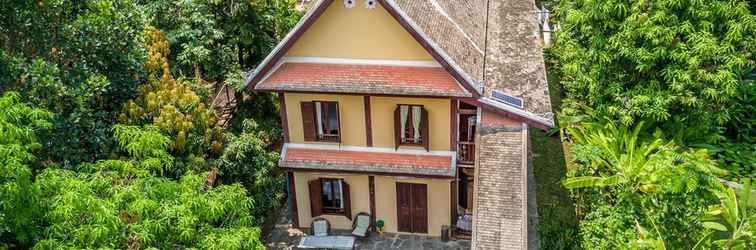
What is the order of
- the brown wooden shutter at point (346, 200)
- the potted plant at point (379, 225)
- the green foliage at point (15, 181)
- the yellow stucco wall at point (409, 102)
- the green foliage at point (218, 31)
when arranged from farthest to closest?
the potted plant at point (379, 225)
the brown wooden shutter at point (346, 200)
the green foliage at point (218, 31)
the yellow stucco wall at point (409, 102)
the green foliage at point (15, 181)

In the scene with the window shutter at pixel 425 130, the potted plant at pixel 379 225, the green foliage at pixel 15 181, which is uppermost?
the green foliage at pixel 15 181

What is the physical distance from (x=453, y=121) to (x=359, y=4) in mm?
4854

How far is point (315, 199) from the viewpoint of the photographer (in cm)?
2236

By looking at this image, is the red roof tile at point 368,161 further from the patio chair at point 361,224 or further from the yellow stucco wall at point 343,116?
the patio chair at point 361,224

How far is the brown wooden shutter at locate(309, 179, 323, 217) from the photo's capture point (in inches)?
867

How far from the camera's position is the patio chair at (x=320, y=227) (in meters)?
22.3

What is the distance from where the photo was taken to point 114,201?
13453mm

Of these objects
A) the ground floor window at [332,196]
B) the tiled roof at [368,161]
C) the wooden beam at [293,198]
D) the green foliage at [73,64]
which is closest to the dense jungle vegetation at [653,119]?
the tiled roof at [368,161]

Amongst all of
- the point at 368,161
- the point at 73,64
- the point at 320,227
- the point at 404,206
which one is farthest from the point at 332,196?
the point at 73,64

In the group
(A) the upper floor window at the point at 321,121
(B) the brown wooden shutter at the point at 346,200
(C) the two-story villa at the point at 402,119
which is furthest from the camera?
(B) the brown wooden shutter at the point at 346,200

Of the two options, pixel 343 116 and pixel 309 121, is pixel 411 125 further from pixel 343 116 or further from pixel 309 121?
pixel 309 121

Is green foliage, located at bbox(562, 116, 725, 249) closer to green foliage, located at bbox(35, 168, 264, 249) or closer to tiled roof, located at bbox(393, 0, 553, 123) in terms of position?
tiled roof, located at bbox(393, 0, 553, 123)

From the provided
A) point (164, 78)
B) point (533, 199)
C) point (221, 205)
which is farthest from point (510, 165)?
point (164, 78)

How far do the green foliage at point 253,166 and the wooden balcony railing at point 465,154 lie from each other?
20.9 feet
